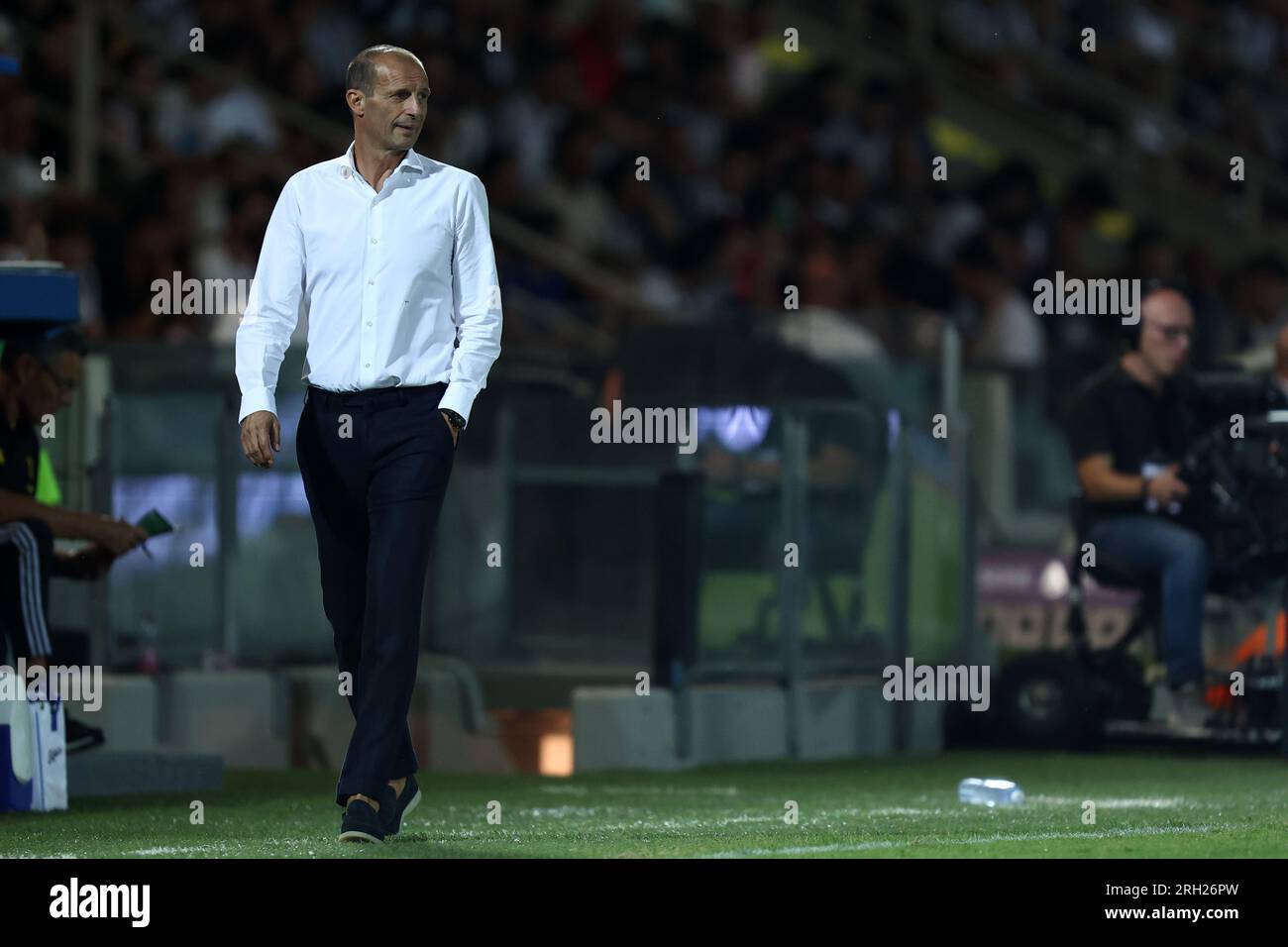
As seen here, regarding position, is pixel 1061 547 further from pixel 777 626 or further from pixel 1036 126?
pixel 1036 126

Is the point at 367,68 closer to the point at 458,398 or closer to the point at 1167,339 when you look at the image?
the point at 458,398

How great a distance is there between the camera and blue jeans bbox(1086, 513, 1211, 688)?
445 inches

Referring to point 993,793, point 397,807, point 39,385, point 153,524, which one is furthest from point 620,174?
point 397,807

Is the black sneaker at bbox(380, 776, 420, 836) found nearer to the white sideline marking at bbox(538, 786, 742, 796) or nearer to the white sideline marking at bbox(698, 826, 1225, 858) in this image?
the white sideline marking at bbox(698, 826, 1225, 858)

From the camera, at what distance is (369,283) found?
23.4 ft

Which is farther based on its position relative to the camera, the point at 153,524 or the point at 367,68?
the point at 153,524

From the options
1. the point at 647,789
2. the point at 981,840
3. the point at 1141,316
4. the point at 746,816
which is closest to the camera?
the point at 981,840

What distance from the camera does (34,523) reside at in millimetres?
9359

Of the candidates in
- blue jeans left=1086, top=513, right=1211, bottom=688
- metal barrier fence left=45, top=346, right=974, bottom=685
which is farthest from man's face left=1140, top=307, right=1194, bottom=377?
metal barrier fence left=45, top=346, right=974, bottom=685

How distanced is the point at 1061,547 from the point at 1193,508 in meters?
2.42

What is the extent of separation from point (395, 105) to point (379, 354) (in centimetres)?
64

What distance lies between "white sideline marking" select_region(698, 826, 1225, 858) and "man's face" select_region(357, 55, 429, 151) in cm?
198

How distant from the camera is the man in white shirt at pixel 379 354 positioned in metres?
7.11

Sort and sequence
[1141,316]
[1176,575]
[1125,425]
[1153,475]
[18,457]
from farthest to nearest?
[1141,316], [1125,425], [1153,475], [1176,575], [18,457]
